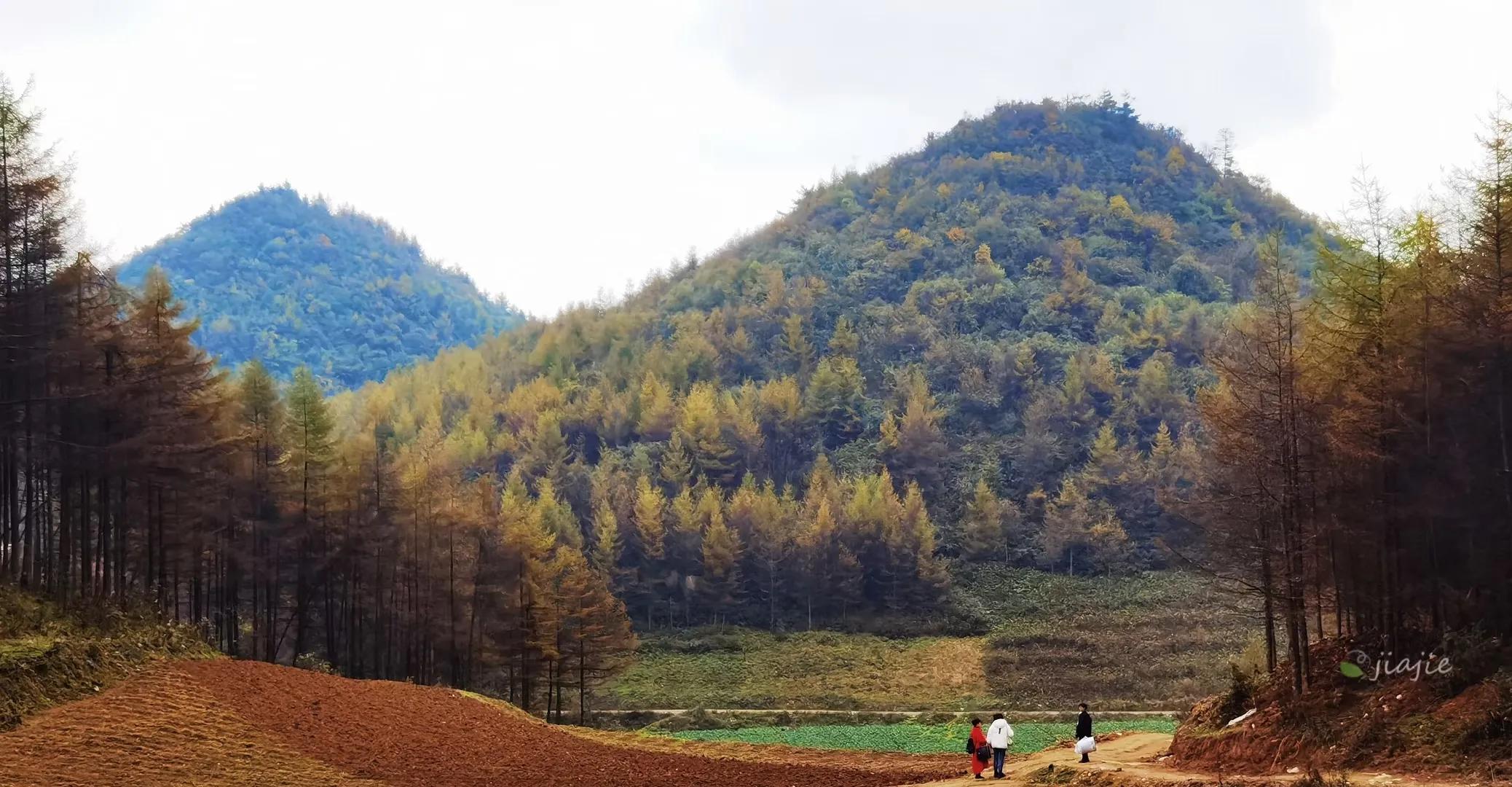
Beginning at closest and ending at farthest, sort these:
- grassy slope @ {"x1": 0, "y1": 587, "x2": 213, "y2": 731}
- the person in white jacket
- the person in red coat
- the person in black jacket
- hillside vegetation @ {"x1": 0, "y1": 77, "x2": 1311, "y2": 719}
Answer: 1. grassy slope @ {"x1": 0, "y1": 587, "x2": 213, "y2": 731}
2. the person in white jacket
3. the person in red coat
4. the person in black jacket
5. hillside vegetation @ {"x1": 0, "y1": 77, "x2": 1311, "y2": 719}

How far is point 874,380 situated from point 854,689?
55.0 meters

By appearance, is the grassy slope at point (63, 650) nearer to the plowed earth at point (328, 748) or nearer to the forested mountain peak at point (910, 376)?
the plowed earth at point (328, 748)

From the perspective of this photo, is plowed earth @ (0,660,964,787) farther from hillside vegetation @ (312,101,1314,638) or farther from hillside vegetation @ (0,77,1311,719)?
hillside vegetation @ (312,101,1314,638)

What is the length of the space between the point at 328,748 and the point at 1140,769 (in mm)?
15871

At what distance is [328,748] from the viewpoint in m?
21.8

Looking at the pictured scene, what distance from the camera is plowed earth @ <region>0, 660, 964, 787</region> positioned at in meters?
18.5

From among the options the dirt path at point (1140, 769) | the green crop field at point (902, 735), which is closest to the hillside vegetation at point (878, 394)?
the green crop field at point (902, 735)

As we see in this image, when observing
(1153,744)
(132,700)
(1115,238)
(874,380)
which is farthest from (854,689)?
(1115,238)

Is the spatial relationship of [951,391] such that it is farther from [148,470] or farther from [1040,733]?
[148,470]

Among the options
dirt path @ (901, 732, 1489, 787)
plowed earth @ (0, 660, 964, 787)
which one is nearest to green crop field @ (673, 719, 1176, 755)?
dirt path @ (901, 732, 1489, 787)

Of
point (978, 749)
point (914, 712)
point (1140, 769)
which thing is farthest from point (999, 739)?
point (914, 712)

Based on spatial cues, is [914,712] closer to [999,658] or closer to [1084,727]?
[999,658]

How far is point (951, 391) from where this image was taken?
113 meters

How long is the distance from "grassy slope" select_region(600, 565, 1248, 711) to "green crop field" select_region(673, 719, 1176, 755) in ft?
29.7
